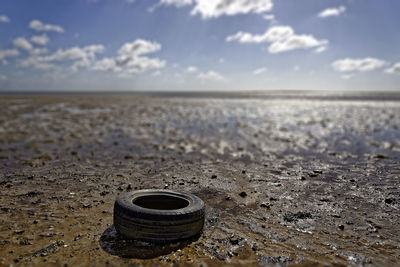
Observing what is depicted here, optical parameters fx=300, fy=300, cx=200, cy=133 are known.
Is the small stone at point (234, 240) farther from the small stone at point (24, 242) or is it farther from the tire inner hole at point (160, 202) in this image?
the small stone at point (24, 242)

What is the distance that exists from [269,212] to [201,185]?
7.04ft

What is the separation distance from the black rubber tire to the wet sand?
6.0 inches

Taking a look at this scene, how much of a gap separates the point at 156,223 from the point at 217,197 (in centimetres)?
253

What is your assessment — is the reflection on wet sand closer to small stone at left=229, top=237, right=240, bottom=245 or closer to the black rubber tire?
the black rubber tire

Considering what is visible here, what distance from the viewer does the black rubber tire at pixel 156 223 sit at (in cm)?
450

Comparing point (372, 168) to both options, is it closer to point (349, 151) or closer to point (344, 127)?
point (349, 151)

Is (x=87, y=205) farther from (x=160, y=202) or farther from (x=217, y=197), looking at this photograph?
(x=217, y=197)

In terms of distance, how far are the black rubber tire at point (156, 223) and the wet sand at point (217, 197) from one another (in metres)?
0.15

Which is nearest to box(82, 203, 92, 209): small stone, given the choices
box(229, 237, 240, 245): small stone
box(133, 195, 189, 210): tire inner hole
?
box(133, 195, 189, 210): tire inner hole

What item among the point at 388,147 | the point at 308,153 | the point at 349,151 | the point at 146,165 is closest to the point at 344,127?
the point at 388,147

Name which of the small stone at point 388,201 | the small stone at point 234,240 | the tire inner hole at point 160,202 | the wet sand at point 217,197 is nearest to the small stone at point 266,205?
the wet sand at point 217,197

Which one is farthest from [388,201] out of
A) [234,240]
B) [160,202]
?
[160,202]

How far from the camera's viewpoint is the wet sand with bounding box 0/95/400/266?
438cm

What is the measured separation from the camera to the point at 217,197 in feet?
22.3
